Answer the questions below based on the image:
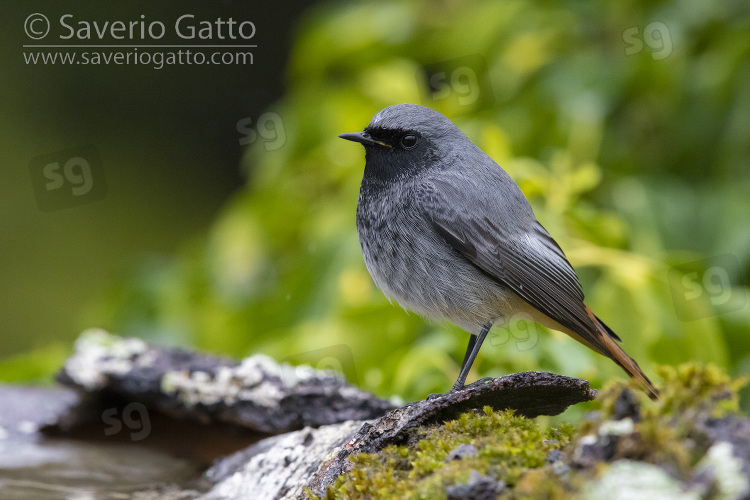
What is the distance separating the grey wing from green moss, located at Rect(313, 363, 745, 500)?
2.70ft

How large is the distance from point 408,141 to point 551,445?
1.54 m

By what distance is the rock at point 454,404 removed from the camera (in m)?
1.98

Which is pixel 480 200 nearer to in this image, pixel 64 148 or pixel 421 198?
pixel 421 198

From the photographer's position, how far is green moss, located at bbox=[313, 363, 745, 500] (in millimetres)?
1363

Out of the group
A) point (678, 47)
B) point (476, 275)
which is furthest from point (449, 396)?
point (678, 47)

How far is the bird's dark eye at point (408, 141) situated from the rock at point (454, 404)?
119cm

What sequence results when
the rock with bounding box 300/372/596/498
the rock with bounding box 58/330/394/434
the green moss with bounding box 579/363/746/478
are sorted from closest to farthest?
the green moss with bounding box 579/363/746/478 < the rock with bounding box 300/372/596/498 < the rock with bounding box 58/330/394/434

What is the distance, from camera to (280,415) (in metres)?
2.95

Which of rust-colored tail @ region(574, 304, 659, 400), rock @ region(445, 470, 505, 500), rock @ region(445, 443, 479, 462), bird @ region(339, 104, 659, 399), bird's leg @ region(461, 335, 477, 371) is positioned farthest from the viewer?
bird's leg @ region(461, 335, 477, 371)

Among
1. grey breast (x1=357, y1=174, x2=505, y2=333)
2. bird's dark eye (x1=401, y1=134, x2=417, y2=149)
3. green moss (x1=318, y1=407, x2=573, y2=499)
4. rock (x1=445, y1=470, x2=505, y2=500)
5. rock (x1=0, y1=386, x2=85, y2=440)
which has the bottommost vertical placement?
rock (x1=445, y1=470, x2=505, y2=500)

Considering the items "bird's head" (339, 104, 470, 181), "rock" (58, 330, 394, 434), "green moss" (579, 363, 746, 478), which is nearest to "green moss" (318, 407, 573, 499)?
"green moss" (579, 363, 746, 478)

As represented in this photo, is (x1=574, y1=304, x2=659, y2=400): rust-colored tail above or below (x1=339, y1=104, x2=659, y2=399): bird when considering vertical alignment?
below

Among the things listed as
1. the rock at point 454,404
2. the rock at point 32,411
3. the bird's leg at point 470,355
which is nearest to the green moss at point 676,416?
the rock at point 454,404

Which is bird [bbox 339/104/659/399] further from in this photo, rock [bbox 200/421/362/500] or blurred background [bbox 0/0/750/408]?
rock [bbox 200/421/362/500]
